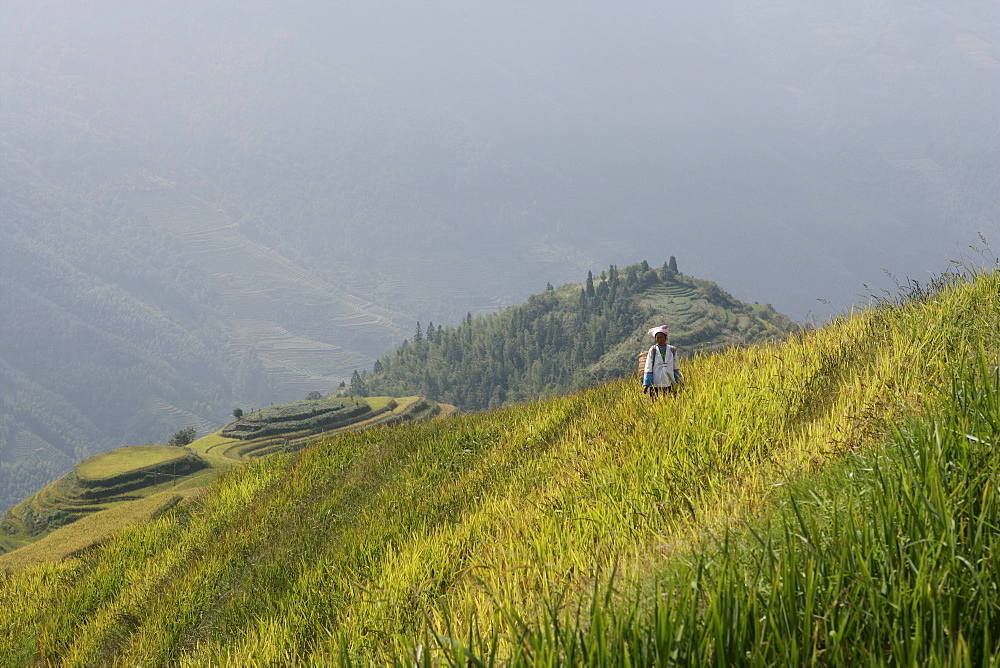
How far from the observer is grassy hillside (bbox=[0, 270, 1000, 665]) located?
2.79m

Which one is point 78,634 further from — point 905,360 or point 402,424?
point 905,360

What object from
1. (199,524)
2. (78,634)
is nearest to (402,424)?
(199,524)

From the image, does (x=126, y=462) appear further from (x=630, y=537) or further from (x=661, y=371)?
(x=630, y=537)

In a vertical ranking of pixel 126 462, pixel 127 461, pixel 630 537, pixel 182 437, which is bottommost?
pixel 630 537

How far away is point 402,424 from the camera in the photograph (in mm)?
18125

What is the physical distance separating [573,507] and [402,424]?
11.9 metres

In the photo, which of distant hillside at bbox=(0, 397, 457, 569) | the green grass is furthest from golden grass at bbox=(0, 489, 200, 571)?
the green grass

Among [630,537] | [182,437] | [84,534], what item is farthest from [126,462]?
[630,537]

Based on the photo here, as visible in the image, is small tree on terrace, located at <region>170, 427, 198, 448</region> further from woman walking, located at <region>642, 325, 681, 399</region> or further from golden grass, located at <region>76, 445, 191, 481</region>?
woman walking, located at <region>642, 325, 681, 399</region>

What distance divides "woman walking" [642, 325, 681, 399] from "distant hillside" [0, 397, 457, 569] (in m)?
6.66

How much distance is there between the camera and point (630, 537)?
569 centimetres

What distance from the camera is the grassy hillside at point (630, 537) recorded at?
9.16 feet

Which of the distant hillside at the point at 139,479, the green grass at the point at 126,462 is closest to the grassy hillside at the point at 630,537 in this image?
the distant hillside at the point at 139,479

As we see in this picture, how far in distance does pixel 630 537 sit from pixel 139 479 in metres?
135
